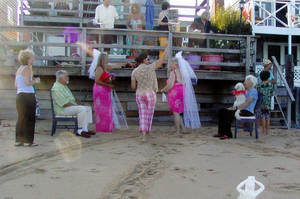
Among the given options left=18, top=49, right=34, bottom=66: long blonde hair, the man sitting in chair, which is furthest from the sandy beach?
left=18, top=49, right=34, bottom=66: long blonde hair

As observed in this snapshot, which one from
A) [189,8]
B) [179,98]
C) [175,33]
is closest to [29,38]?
[189,8]

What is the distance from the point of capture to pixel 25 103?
525 cm

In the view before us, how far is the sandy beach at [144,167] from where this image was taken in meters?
3.10

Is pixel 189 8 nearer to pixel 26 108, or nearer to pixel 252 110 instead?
pixel 252 110

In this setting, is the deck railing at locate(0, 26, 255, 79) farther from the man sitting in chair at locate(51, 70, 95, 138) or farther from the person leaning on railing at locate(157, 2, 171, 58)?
the man sitting in chair at locate(51, 70, 95, 138)

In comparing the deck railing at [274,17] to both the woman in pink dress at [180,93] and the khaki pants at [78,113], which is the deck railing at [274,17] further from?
the khaki pants at [78,113]

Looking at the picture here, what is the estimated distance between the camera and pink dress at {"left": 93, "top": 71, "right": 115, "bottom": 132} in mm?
6977

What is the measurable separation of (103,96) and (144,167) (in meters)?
3.21

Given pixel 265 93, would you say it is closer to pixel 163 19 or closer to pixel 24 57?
pixel 163 19

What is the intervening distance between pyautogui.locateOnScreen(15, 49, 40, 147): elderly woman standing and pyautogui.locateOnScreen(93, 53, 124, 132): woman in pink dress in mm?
1737

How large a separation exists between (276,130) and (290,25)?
10700mm

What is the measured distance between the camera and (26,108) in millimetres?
5254

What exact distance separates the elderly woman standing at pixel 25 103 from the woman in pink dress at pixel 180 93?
9.80ft

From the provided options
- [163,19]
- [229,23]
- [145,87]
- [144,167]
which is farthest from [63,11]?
[144,167]
